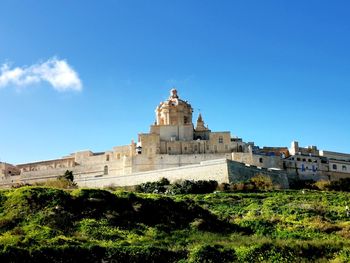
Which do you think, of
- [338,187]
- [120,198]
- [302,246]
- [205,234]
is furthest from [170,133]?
[302,246]

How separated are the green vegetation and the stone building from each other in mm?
12908

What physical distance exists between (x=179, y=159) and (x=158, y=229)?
964 inches

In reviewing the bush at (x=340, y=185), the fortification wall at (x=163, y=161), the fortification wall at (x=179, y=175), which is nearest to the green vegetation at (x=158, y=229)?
the fortification wall at (x=179, y=175)

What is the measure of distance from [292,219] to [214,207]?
5.17 meters

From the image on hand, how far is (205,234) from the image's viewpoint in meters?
26.7

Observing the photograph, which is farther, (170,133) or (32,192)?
(170,133)

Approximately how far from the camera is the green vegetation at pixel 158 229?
22.5 metres

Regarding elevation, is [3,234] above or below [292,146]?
below

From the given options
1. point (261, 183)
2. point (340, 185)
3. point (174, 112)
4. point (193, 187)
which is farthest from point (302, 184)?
point (174, 112)

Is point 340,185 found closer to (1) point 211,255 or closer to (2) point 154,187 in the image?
(2) point 154,187

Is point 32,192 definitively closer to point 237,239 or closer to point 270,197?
point 237,239

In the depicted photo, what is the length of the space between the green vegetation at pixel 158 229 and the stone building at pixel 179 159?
12908 mm

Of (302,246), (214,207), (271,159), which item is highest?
(271,159)

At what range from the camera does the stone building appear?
1865 inches
